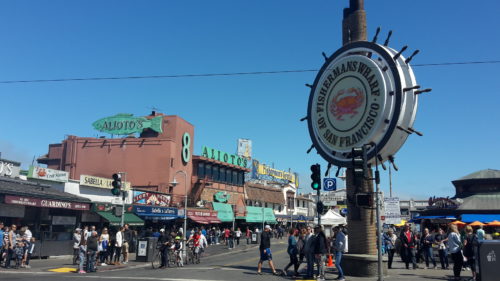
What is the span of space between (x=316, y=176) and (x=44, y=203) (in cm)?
1602

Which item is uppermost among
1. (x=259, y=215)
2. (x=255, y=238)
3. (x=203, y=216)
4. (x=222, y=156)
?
(x=222, y=156)

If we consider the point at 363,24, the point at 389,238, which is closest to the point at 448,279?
the point at 389,238

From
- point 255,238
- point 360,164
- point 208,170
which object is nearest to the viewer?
point 360,164

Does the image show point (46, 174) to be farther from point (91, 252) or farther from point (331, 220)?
point (331, 220)

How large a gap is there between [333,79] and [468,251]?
26.2 ft

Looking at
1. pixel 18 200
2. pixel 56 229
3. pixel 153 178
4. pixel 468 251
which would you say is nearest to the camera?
pixel 468 251

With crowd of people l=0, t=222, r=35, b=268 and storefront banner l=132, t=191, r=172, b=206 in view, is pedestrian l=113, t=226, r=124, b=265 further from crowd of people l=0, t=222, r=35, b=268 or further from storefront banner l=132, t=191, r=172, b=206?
storefront banner l=132, t=191, r=172, b=206

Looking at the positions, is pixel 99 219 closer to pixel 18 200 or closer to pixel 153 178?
pixel 18 200

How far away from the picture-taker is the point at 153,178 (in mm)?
44062

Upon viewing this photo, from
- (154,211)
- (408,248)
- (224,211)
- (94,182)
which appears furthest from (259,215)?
(408,248)

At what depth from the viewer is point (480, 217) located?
34438mm

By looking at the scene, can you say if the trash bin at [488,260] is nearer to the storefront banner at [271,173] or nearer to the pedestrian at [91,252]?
the pedestrian at [91,252]

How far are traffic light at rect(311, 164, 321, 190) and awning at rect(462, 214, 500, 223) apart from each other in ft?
78.4

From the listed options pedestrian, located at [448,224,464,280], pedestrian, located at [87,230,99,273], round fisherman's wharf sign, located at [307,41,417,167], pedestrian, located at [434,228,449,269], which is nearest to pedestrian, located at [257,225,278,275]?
round fisherman's wharf sign, located at [307,41,417,167]
